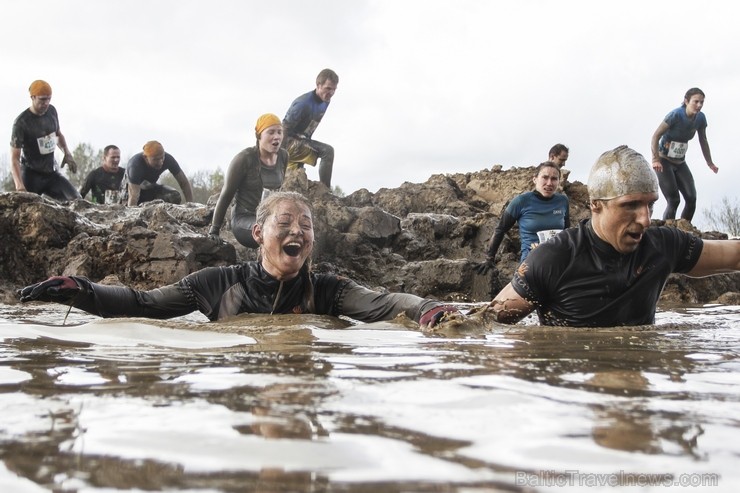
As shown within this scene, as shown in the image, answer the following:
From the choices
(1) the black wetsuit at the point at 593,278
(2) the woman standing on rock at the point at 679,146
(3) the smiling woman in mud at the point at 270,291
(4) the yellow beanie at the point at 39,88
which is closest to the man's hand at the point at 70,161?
(4) the yellow beanie at the point at 39,88

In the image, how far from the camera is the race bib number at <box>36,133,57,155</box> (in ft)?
33.5

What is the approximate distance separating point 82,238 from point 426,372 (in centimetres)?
700

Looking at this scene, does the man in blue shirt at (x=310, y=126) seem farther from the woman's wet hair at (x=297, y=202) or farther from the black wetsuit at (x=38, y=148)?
the woman's wet hair at (x=297, y=202)

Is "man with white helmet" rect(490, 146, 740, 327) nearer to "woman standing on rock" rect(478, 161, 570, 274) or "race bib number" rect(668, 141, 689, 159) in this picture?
"woman standing on rock" rect(478, 161, 570, 274)

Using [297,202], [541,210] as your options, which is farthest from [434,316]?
[541,210]

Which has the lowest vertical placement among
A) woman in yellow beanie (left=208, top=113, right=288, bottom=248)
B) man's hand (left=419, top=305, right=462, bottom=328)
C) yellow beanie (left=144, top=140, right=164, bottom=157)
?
man's hand (left=419, top=305, right=462, bottom=328)

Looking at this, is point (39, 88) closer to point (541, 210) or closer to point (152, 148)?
point (152, 148)

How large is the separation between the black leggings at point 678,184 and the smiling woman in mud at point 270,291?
797 centimetres

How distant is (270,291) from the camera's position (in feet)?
15.8

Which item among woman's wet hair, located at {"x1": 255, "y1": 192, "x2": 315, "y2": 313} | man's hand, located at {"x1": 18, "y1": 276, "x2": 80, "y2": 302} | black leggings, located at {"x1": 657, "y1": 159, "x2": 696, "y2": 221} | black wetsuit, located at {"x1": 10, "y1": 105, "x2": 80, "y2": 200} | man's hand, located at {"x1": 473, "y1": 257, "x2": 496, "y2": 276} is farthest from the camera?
black leggings, located at {"x1": 657, "y1": 159, "x2": 696, "y2": 221}

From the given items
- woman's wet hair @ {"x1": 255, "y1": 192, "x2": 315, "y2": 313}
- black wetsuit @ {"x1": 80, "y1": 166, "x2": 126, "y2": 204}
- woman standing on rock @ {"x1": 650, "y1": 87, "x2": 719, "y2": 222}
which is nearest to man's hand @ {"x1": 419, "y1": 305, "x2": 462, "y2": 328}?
woman's wet hair @ {"x1": 255, "y1": 192, "x2": 315, "y2": 313}

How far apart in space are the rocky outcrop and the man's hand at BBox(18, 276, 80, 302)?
3225 millimetres

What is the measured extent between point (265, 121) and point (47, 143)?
3702 millimetres

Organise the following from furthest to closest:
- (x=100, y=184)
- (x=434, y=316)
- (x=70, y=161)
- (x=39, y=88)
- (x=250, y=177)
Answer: (x=100, y=184) < (x=70, y=161) < (x=39, y=88) < (x=250, y=177) < (x=434, y=316)
